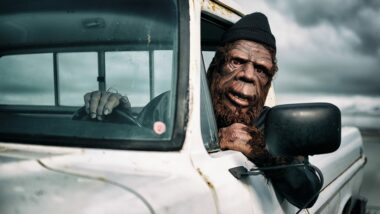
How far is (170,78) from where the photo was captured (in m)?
1.77

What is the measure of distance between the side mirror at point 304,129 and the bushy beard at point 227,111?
0.85 meters

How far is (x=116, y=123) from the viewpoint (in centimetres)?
172

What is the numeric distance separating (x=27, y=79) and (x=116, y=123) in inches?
20.1

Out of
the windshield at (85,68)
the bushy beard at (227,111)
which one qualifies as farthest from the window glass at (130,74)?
the bushy beard at (227,111)

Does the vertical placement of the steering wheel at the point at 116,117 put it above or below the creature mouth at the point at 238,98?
below

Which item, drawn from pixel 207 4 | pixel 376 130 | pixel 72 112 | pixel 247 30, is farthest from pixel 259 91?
pixel 376 130

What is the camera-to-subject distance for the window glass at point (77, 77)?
1891mm

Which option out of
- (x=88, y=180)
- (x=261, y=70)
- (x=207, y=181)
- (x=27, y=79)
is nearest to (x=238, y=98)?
(x=261, y=70)

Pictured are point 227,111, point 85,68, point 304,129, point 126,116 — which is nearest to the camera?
point 304,129

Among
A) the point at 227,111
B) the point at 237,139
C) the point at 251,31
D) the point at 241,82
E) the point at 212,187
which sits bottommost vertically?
the point at 212,187

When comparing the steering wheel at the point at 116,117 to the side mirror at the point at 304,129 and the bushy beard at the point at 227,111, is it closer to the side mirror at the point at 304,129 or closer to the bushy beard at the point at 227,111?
the side mirror at the point at 304,129

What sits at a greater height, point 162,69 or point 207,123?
point 162,69

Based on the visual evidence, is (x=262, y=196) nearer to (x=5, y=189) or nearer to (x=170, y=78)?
(x=170, y=78)

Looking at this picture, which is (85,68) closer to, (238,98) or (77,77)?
(77,77)
